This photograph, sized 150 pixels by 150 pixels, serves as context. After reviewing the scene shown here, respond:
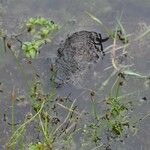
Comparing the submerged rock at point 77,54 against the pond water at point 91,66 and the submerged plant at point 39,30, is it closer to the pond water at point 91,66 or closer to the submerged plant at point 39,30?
the pond water at point 91,66

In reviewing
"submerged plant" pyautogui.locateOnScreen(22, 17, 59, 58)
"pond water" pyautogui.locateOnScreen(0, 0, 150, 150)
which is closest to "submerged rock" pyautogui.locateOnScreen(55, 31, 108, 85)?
"pond water" pyautogui.locateOnScreen(0, 0, 150, 150)

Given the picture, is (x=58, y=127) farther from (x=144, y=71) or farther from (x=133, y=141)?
(x=144, y=71)

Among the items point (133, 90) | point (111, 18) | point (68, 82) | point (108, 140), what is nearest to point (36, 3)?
point (111, 18)

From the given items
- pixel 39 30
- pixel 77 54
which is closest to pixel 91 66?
pixel 77 54

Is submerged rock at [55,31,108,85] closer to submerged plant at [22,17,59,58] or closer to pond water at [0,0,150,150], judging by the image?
pond water at [0,0,150,150]

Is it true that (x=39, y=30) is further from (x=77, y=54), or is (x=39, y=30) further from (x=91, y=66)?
(x=91, y=66)

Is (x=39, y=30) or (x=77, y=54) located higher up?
(x=39, y=30)
